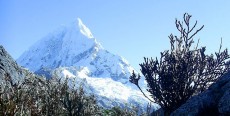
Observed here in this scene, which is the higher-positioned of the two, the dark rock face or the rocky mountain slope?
the rocky mountain slope

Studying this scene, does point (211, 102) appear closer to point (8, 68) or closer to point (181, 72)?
point (181, 72)

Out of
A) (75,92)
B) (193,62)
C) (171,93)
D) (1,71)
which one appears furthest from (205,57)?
(1,71)

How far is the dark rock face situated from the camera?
29.4 ft

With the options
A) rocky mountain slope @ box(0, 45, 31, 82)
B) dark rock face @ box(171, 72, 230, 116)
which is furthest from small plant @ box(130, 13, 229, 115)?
rocky mountain slope @ box(0, 45, 31, 82)

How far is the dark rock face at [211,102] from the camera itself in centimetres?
895

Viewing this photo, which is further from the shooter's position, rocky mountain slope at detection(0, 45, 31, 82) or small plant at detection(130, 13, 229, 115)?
rocky mountain slope at detection(0, 45, 31, 82)

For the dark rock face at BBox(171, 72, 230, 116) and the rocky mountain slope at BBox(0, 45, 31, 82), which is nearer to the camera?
the dark rock face at BBox(171, 72, 230, 116)

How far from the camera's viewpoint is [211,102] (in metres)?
9.43

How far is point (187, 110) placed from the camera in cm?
977

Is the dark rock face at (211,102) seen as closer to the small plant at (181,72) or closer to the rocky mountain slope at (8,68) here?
the small plant at (181,72)

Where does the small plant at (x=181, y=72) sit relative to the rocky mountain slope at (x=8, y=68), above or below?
below

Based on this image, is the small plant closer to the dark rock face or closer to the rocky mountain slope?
the dark rock face

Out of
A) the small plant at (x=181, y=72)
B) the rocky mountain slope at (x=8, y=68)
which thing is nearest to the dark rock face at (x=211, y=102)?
the small plant at (x=181, y=72)

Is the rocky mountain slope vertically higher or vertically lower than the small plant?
higher
